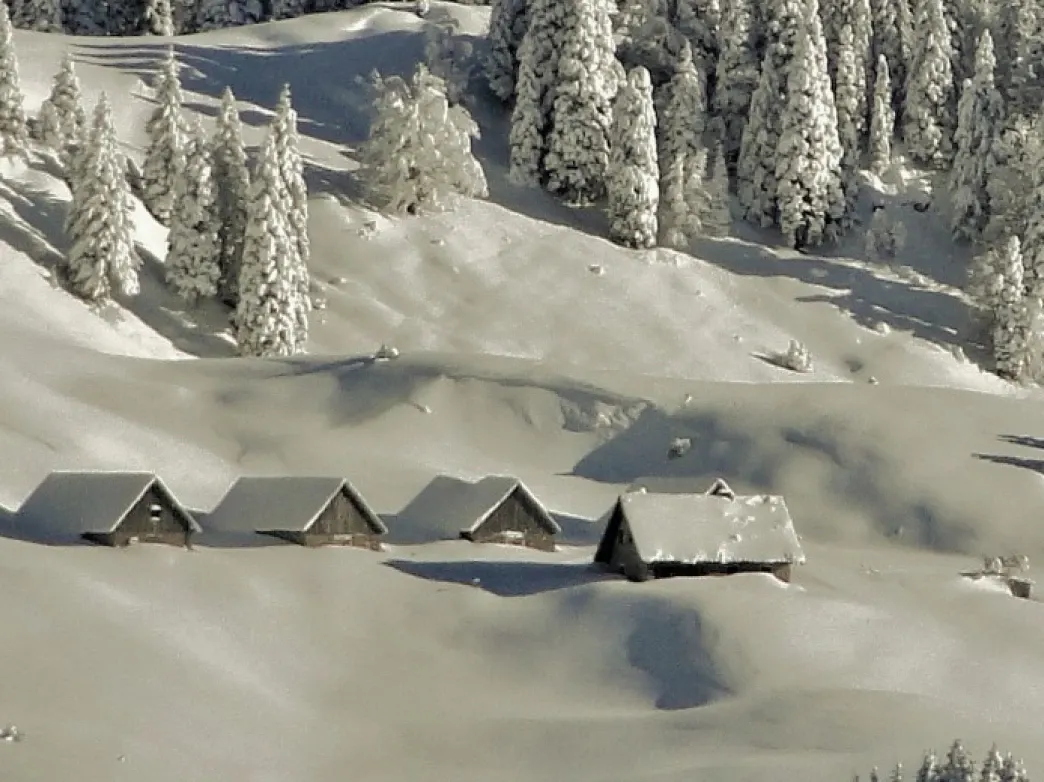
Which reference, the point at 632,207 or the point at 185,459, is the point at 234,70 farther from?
the point at 185,459

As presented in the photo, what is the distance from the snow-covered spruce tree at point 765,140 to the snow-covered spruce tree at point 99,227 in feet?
125

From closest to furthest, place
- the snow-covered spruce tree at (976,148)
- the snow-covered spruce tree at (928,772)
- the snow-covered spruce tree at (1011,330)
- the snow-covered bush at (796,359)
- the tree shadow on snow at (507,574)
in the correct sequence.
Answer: the snow-covered spruce tree at (928,772) → the tree shadow on snow at (507,574) → the snow-covered bush at (796,359) → the snow-covered spruce tree at (1011,330) → the snow-covered spruce tree at (976,148)

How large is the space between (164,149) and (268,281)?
10479 millimetres

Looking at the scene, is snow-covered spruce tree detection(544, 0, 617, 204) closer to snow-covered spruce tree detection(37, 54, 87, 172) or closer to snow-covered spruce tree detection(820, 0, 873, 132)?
snow-covered spruce tree detection(820, 0, 873, 132)

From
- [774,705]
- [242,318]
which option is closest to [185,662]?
[774,705]

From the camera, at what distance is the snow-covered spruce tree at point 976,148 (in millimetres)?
107875

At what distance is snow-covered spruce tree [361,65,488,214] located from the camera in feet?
316

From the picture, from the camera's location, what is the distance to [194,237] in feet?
282

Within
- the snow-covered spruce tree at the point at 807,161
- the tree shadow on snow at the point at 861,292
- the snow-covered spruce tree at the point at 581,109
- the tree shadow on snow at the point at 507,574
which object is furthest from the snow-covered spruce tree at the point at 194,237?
the snow-covered spruce tree at the point at 807,161

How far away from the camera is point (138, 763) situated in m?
42.5

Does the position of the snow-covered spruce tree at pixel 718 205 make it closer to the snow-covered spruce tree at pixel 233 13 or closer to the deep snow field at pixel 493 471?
the deep snow field at pixel 493 471

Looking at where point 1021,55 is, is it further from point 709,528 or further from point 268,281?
point 709,528

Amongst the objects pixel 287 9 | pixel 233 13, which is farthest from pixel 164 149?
pixel 233 13

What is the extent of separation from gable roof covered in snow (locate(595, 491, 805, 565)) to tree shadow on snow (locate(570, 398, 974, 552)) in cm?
719
